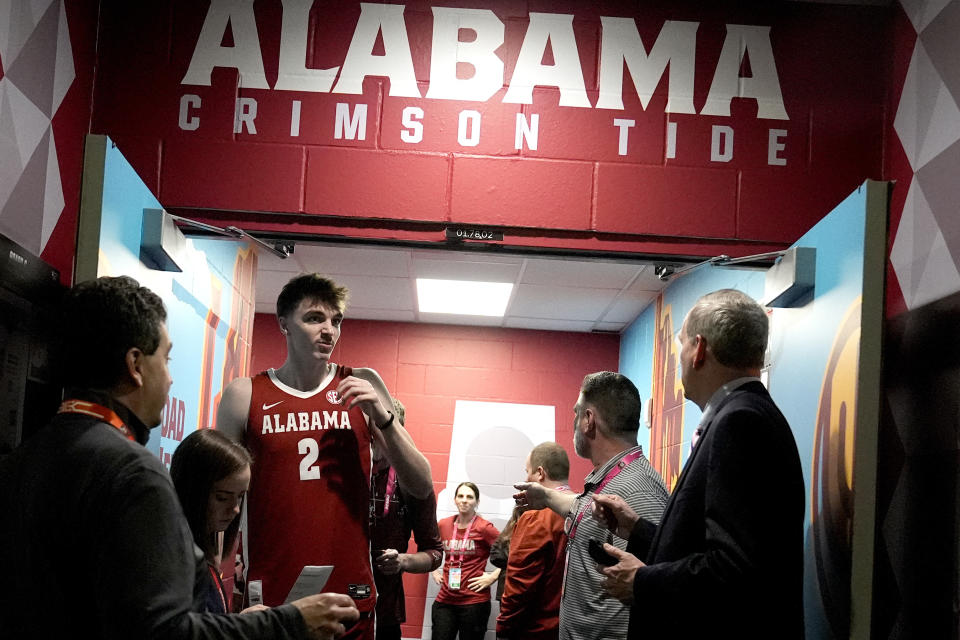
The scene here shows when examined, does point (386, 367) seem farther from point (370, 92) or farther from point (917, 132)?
point (917, 132)

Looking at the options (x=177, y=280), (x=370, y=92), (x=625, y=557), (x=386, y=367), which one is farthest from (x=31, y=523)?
(x=386, y=367)

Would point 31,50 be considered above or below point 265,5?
Answer: below

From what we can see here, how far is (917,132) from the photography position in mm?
2770

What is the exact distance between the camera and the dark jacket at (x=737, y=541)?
167cm

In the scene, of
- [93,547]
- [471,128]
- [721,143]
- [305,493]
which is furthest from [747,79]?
[93,547]

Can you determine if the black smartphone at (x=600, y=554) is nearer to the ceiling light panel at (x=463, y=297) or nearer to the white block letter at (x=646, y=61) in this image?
the white block letter at (x=646, y=61)

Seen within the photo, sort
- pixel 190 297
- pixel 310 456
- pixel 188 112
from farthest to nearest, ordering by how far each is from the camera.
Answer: pixel 190 297 → pixel 188 112 → pixel 310 456

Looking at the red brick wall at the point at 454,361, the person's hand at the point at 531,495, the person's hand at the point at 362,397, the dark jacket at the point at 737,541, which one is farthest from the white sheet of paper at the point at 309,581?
the red brick wall at the point at 454,361

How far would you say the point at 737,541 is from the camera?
1.67 meters

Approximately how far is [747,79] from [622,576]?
1813mm

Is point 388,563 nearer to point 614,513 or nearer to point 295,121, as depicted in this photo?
point 614,513

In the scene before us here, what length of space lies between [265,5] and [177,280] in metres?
0.92

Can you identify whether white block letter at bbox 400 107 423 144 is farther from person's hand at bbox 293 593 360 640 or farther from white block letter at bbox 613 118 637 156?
person's hand at bbox 293 593 360 640

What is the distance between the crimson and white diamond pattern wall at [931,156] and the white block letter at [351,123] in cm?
165
